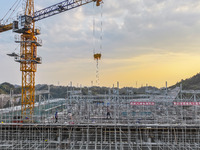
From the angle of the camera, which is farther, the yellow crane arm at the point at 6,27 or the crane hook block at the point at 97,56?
the yellow crane arm at the point at 6,27

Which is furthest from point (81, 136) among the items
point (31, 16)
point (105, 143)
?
point (31, 16)

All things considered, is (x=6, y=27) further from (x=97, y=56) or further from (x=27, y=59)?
(x=97, y=56)

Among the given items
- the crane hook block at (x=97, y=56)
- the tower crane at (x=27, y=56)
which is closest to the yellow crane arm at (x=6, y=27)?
the tower crane at (x=27, y=56)

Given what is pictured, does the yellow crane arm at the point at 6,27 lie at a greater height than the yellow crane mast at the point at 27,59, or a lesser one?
greater

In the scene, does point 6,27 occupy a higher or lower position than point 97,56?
higher

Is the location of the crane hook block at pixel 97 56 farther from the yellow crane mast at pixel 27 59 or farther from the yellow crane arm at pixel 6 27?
the yellow crane arm at pixel 6 27

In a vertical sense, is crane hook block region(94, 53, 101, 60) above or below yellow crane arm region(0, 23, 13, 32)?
below

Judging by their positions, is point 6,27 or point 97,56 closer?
point 97,56

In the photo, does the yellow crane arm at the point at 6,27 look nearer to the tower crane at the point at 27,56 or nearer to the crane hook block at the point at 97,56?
the tower crane at the point at 27,56

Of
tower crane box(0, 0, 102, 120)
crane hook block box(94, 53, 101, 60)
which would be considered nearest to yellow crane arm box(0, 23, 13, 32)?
tower crane box(0, 0, 102, 120)

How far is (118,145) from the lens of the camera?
13.6 metres

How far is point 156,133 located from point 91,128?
542 cm

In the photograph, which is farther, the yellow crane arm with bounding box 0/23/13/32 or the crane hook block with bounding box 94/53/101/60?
the yellow crane arm with bounding box 0/23/13/32

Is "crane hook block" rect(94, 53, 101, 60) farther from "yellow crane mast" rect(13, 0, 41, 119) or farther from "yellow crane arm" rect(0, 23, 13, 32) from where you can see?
"yellow crane arm" rect(0, 23, 13, 32)
